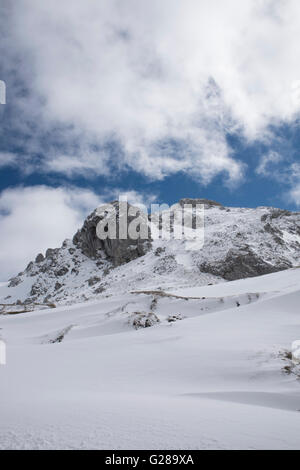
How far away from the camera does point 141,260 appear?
1768 inches

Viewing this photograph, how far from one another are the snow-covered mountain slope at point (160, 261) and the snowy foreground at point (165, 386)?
18.7 m

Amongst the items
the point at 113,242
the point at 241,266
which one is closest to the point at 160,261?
the point at 241,266

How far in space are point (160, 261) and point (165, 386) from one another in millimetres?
36173

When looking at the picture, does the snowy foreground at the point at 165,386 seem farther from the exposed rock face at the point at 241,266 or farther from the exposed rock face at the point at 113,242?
the exposed rock face at the point at 113,242

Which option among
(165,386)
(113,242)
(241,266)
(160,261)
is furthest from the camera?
(113,242)

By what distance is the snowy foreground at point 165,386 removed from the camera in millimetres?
1985

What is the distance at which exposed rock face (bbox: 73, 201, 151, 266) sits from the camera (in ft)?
160

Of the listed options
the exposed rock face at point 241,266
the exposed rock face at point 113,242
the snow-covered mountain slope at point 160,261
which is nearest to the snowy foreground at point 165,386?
the snow-covered mountain slope at point 160,261

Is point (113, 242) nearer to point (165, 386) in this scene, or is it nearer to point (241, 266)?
point (241, 266)

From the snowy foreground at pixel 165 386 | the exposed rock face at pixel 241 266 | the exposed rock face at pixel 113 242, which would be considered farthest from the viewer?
the exposed rock face at pixel 113 242

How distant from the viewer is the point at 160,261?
40562mm

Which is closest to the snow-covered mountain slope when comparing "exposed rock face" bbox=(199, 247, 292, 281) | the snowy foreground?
"exposed rock face" bbox=(199, 247, 292, 281)
